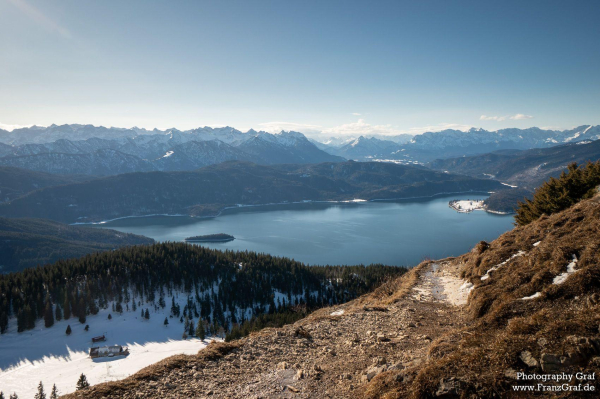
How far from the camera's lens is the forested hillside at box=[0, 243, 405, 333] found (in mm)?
68250

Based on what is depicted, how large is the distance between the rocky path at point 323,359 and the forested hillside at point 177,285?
5743 cm

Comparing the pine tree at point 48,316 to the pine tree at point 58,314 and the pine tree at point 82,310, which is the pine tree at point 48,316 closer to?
the pine tree at point 58,314

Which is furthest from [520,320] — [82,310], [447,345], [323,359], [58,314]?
[58,314]

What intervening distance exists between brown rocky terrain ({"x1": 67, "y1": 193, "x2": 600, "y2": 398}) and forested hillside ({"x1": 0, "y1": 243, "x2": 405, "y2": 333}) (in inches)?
2287

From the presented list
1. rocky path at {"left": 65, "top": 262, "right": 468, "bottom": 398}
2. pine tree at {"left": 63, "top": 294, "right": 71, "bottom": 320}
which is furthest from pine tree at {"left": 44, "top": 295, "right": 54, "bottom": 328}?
rocky path at {"left": 65, "top": 262, "right": 468, "bottom": 398}

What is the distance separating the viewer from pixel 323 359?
1238 cm

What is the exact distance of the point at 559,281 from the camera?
12.2m

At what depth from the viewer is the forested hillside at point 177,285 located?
2687 inches

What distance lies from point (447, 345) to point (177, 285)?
8651 cm

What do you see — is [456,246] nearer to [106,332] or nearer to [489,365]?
[106,332]

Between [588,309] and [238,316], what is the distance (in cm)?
7615

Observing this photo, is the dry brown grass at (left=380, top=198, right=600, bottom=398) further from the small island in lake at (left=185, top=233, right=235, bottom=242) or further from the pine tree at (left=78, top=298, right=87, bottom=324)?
the small island in lake at (left=185, top=233, right=235, bottom=242)

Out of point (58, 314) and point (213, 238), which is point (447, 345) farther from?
point (213, 238)

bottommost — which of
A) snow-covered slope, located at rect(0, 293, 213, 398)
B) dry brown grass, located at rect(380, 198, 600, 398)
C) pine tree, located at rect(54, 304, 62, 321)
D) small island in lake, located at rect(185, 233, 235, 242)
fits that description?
small island in lake, located at rect(185, 233, 235, 242)
